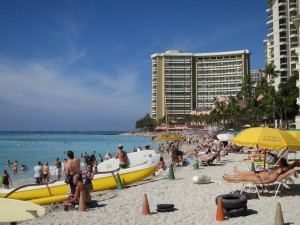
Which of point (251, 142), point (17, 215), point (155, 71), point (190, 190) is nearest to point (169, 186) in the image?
point (190, 190)

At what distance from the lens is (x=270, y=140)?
422 inches

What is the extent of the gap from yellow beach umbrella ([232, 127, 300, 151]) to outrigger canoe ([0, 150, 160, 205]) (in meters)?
5.54

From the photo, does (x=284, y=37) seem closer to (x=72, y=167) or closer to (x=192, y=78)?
(x=192, y=78)

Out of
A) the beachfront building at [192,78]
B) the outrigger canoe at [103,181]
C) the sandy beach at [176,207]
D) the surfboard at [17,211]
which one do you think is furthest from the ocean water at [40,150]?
the beachfront building at [192,78]

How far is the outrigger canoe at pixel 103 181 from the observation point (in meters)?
13.4

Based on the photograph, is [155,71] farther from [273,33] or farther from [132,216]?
[132,216]

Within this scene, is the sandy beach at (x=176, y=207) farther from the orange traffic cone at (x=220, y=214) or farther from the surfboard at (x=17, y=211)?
the surfboard at (x=17, y=211)

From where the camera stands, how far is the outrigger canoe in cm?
1338

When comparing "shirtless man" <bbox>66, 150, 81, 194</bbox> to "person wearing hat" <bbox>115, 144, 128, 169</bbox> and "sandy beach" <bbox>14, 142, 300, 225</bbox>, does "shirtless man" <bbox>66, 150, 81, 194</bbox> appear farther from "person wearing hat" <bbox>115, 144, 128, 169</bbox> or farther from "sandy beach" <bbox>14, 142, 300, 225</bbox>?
"person wearing hat" <bbox>115, 144, 128, 169</bbox>

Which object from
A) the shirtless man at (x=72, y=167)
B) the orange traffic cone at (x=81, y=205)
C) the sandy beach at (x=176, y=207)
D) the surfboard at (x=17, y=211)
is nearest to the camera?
the surfboard at (x=17, y=211)

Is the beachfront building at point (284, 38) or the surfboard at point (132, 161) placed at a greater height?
the beachfront building at point (284, 38)

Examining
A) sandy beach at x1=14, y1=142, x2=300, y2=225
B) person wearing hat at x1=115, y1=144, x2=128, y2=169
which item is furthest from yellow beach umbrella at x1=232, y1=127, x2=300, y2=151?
person wearing hat at x1=115, y1=144, x2=128, y2=169

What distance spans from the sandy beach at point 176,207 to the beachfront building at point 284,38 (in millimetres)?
81851

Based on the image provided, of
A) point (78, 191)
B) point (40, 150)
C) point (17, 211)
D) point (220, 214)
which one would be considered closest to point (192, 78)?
point (40, 150)
